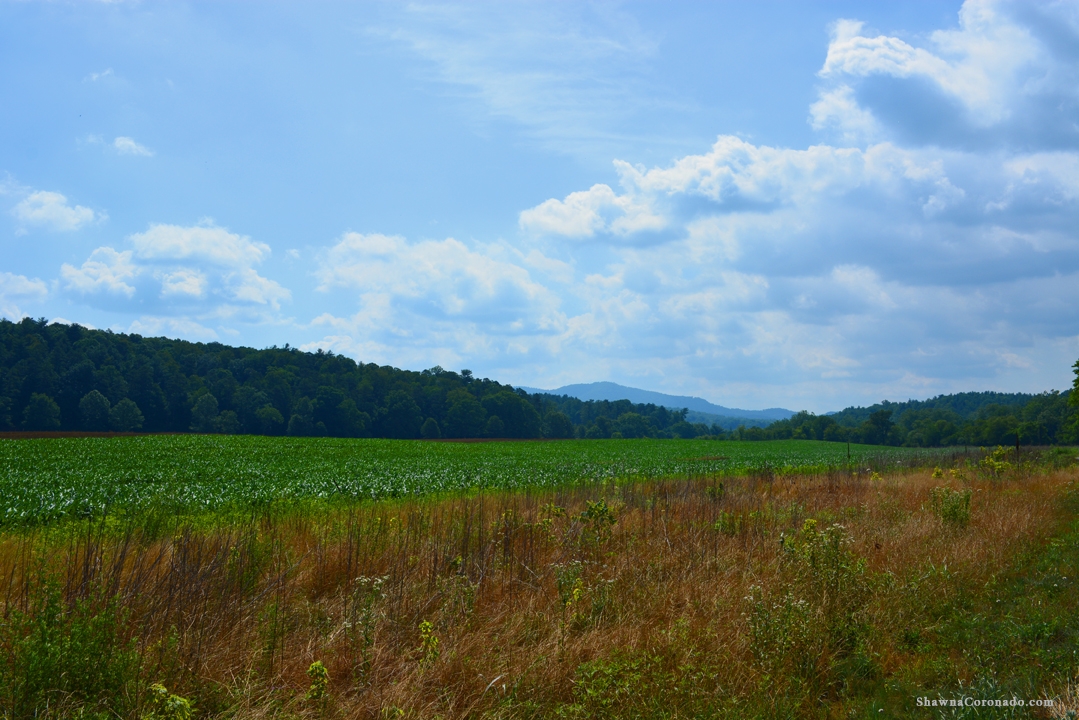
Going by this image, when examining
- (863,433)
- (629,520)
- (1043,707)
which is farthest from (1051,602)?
(863,433)

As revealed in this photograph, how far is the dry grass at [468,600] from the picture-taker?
519 centimetres

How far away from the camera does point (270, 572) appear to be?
285 inches

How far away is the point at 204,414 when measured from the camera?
86625 mm

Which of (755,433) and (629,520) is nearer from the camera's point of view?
(629,520)

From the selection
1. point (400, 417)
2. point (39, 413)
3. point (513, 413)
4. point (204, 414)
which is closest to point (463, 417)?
point (513, 413)

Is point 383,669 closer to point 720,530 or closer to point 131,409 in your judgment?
point 720,530

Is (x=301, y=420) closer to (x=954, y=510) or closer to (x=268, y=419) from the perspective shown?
(x=268, y=419)

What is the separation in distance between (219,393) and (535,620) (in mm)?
98525

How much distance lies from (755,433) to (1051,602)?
154989 millimetres

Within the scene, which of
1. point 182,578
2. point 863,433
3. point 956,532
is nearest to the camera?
point 182,578

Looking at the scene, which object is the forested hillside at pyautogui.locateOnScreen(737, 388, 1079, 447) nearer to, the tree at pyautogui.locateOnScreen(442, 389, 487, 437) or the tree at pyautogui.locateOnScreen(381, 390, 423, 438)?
the tree at pyautogui.locateOnScreen(442, 389, 487, 437)

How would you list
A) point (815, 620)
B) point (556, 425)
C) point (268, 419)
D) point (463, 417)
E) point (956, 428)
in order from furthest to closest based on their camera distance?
point (556, 425) < point (956, 428) < point (463, 417) < point (268, 419) < point (815, 620)

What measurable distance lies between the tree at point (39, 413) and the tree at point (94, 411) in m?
3.30

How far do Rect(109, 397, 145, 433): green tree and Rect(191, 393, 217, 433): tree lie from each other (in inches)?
279
